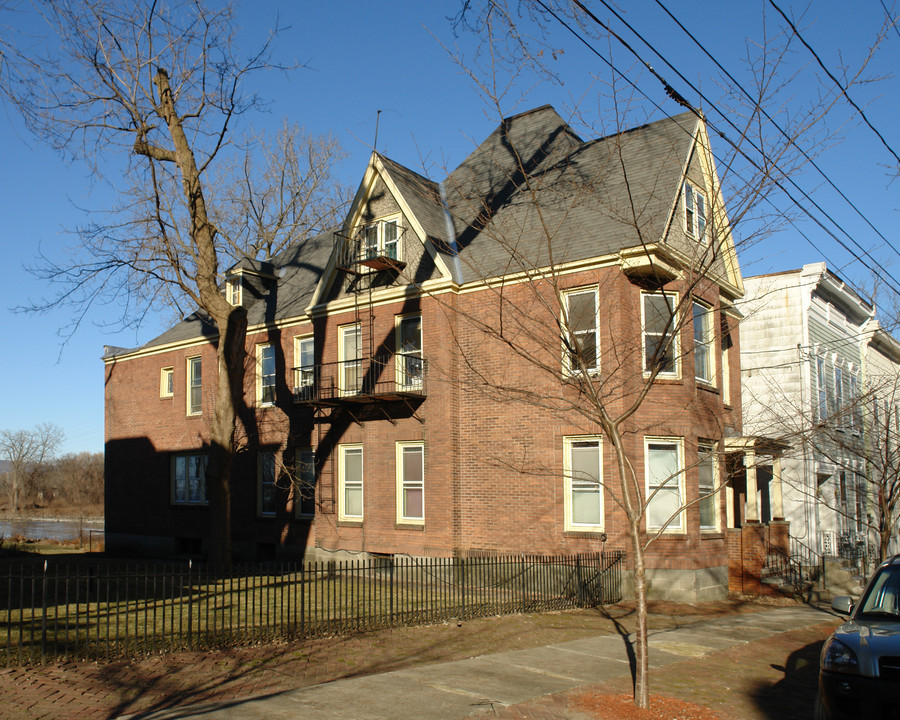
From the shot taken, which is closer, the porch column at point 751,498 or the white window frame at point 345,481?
the porch column at point 751,498

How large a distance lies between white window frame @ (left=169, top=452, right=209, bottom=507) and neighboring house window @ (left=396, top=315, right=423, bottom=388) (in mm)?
9893

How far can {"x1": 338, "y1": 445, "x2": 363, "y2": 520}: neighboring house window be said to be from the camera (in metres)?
22.2

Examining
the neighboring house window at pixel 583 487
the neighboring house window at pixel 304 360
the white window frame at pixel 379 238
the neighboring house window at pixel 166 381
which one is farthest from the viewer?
the neighboring house window at pixel 166 381

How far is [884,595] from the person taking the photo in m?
8.15

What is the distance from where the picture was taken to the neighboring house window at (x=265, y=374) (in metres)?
25.6

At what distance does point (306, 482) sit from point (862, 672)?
18733 mm

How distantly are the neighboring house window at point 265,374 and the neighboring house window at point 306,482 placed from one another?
8.36 ft

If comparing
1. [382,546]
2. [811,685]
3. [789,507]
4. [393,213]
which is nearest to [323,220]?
[393,213]

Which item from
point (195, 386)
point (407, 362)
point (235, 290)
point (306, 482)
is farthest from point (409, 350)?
point (195, 386)

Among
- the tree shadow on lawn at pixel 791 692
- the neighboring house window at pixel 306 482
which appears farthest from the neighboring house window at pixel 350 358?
the tree shadow on lawn at pixel 791 692

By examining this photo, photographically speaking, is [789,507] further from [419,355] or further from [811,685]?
[811,685]

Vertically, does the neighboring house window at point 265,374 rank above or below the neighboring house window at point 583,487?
above

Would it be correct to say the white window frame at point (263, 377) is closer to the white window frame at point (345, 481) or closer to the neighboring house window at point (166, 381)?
the white window frame at point (345, 481)

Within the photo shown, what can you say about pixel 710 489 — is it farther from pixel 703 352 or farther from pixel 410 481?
pixel 410 481
